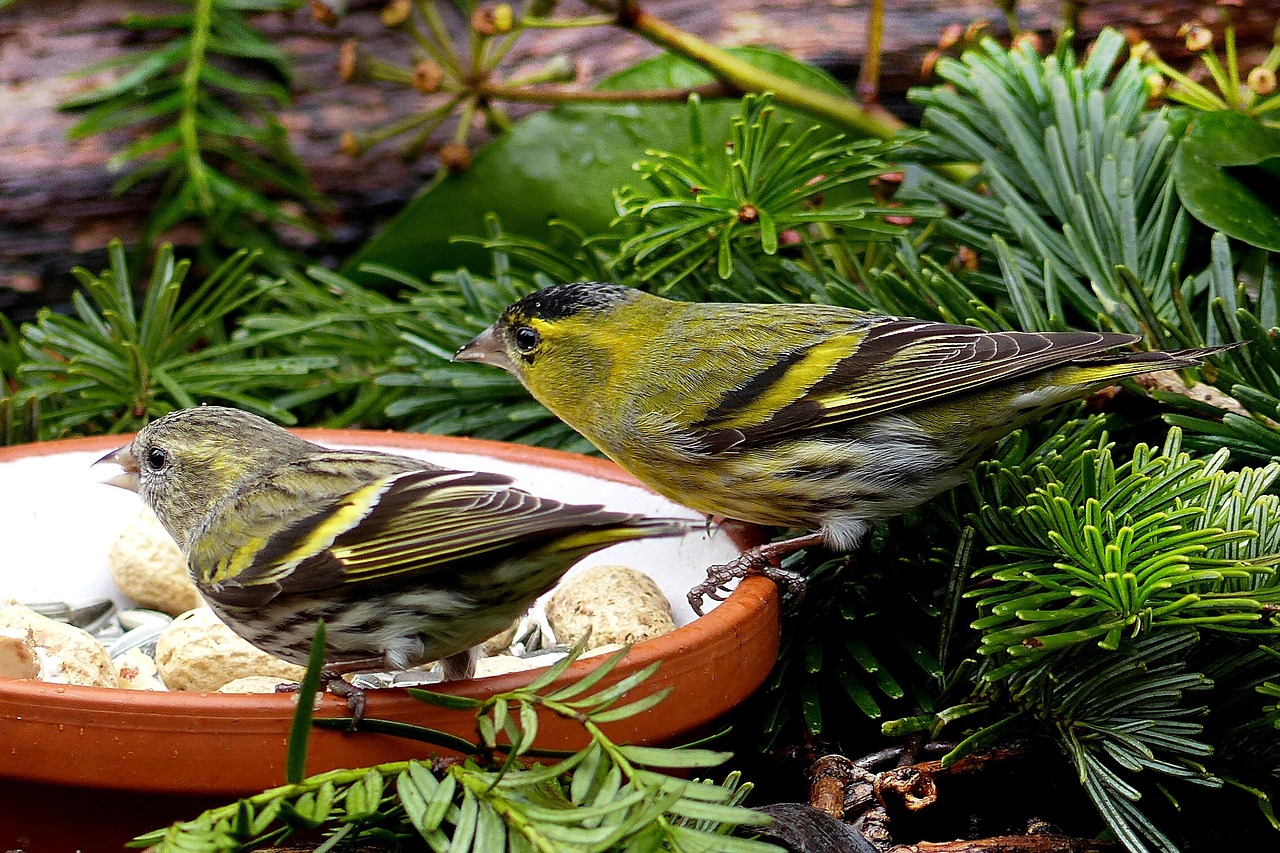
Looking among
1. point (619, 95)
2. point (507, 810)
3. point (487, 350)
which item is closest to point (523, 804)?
point (507, 810)

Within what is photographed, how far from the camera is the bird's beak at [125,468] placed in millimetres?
1375

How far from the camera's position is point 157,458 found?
134 centimetres

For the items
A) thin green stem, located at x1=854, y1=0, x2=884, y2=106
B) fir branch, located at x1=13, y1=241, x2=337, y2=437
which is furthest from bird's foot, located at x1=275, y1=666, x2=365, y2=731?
thin green stem, located at x1=854, y1=0, x2=884, y2=106

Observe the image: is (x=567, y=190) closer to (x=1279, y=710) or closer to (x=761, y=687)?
(x=761, y=687)

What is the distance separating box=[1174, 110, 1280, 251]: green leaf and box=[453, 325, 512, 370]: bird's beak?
777 millimetres

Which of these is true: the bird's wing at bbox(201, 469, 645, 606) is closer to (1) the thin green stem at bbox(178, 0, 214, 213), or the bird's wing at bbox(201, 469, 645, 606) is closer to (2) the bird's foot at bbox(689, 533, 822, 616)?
A: (2) the bird's foot at bbox(689, 533, 822, 616)

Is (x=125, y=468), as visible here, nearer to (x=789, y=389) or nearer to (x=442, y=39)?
(x=789, y=389)

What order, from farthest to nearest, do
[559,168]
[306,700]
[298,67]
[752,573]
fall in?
[298,67]
[559,168]
[752,573]
[306,700]

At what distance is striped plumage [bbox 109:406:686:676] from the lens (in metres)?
1.04

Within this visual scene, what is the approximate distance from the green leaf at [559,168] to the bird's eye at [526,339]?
1.17 feet

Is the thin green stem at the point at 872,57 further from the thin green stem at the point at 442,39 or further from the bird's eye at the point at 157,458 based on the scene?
the bird's eye at the point at 157,458

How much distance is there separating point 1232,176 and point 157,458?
119 centimetres

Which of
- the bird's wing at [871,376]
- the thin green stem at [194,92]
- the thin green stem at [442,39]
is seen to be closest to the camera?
the bird's wing at [871,376]

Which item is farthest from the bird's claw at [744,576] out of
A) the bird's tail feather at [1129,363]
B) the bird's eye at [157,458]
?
the bird's eye at [157,458]
